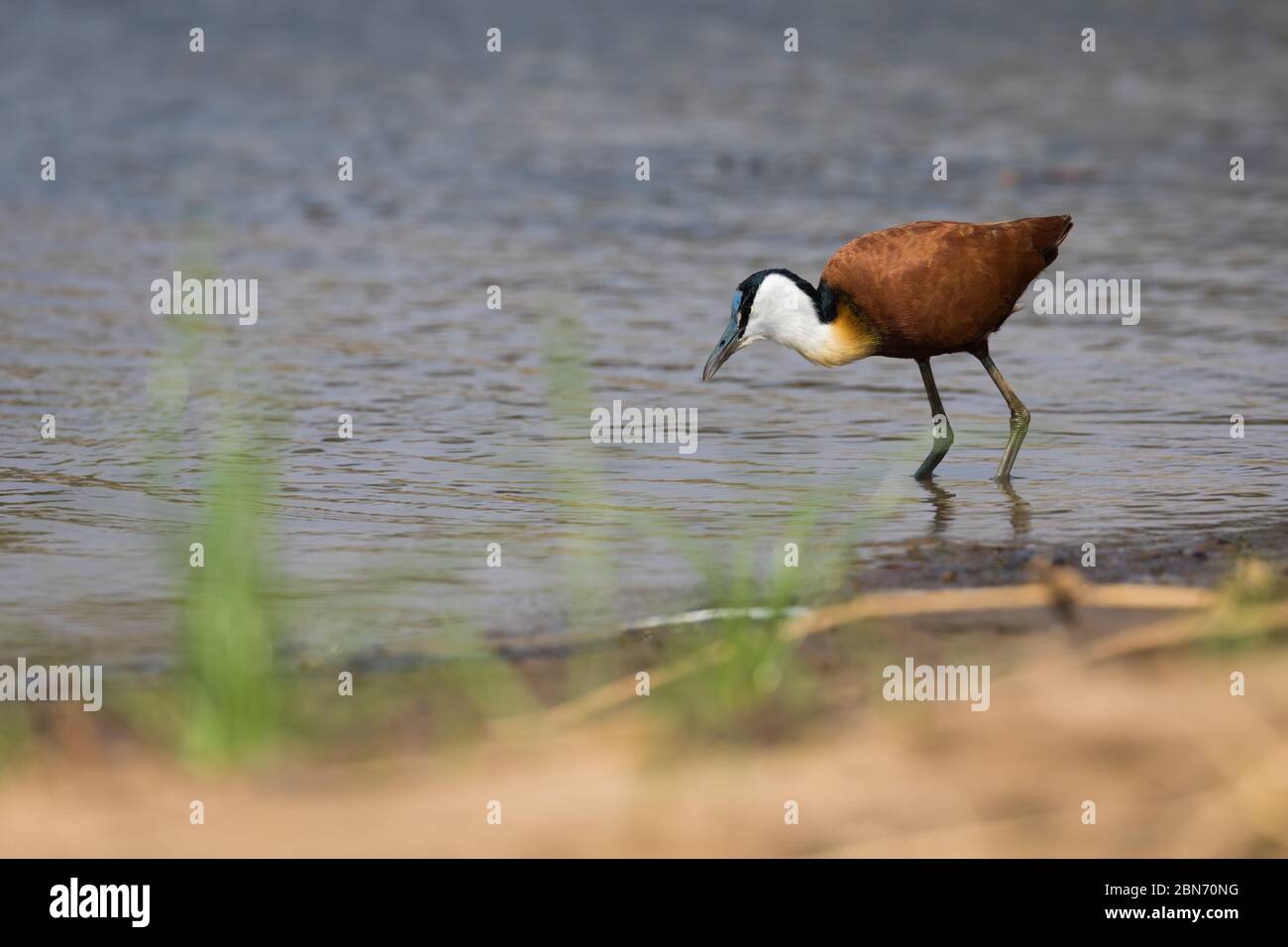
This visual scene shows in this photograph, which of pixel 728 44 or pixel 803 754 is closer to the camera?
pixel 803 754

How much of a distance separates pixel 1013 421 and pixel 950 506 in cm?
66

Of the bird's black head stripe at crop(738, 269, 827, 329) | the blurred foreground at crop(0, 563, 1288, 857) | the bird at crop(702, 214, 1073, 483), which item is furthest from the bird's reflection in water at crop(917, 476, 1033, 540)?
the blurred foreground at crop(0, 563, 1288, 857)

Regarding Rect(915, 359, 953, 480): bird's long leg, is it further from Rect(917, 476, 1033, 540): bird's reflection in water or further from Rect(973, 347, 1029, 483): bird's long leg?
Rect(973, 347, 1029, 483): bird's long leg

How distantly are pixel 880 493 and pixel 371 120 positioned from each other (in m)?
12.2

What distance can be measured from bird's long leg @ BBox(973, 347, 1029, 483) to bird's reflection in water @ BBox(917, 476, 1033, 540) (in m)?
0.07

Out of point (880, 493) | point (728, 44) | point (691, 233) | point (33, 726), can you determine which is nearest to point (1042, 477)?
point (880, 493)

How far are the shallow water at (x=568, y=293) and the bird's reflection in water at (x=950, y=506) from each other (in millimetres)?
33

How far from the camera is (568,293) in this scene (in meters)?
11.9

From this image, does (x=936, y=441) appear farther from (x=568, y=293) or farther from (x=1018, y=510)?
(x=568, y=293)

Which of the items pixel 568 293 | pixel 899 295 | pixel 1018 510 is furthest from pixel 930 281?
pixel 568 293

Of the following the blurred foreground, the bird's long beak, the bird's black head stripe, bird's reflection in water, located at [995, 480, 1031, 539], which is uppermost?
the bird's black head stripe

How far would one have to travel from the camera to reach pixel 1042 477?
312 inches

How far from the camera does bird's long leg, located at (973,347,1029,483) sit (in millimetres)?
7941
